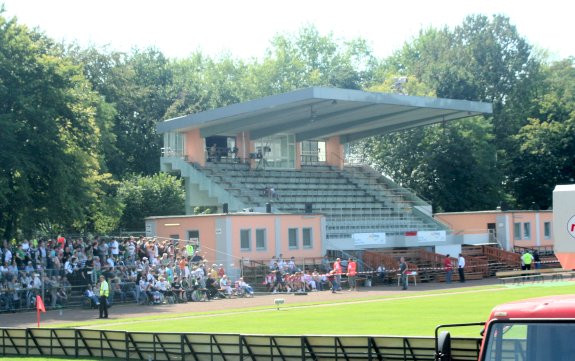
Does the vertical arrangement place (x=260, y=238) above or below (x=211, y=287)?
above

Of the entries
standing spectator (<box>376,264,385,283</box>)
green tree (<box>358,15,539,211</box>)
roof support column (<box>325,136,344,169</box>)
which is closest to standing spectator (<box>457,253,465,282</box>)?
standing spectator (<box>376,264,385,283</box>)

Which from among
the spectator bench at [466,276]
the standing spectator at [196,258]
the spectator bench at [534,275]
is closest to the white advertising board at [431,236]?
the spectator bench at [466,276]

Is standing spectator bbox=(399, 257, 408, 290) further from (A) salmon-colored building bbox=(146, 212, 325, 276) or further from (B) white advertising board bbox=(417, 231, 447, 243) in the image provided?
(B) white advertising board bbox=(417, 231, 447, 243)

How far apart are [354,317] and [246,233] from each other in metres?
18.4

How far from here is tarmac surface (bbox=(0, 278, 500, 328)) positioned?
33.6 metres

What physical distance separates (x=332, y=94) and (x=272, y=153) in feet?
41.5

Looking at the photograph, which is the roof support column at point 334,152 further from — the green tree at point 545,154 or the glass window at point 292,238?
the green tree at point 545,154

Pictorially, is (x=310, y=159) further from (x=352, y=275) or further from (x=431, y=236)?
(x=352, y=275)

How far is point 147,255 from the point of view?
42969 mm

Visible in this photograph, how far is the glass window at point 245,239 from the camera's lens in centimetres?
4800

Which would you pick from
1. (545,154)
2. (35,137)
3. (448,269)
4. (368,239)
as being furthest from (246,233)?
(545,154)

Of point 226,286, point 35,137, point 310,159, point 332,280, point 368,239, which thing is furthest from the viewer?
point 310,159

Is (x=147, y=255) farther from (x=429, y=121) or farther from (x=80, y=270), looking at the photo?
(x=429, y=121)

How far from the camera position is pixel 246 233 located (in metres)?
48.2
